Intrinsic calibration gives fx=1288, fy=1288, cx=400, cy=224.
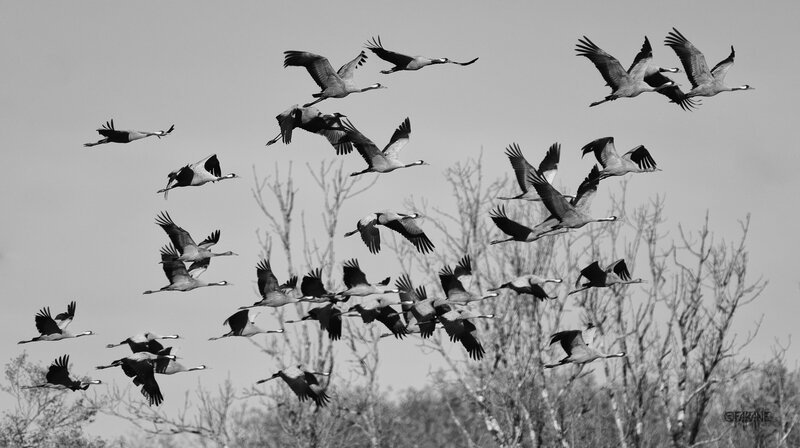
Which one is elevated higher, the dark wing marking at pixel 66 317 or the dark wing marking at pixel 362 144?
the dark wing marking at pixel 362 144

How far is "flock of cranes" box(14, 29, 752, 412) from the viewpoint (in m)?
17.2

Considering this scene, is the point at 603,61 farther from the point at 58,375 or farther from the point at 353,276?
the point at 58,375

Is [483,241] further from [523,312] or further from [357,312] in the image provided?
[357,312]

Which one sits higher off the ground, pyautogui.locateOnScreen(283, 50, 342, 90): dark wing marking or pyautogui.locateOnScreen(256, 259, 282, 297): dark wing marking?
pyautogui.locateOnScreen(283, 50, 342, 90): dark wing marking

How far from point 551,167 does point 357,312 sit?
3.70 meters

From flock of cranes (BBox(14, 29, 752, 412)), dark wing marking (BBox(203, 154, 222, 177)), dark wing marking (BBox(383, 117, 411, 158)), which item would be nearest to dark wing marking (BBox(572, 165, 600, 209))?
flock of cranes (BBox(14, 29, 752, 412))

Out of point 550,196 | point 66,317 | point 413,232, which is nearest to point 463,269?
point 413,232

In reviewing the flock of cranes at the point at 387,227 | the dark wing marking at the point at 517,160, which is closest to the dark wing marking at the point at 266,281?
the flock of cranes at the point at 387,227

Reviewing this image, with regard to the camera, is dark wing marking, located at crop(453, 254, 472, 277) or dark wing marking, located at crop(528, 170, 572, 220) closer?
dark wing marking, located at crop(528, 170, 572, 220)

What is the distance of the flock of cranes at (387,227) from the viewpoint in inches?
679

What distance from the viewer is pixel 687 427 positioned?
29156 millimetres

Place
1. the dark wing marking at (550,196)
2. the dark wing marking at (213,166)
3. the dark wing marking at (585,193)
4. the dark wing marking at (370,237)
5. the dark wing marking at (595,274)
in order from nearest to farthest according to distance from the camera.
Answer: the dark wing marking at (550,196) < the dark wing marking at (585,193) < the dark wing marking at (595,274) < the dark wing marking at (370,237) < the dark wing marking at (213,166)

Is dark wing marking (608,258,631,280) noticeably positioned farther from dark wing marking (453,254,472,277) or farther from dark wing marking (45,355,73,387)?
dark wing marking (45,355,73,387)

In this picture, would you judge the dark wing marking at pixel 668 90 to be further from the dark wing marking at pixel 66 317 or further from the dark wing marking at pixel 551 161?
the dark wing marking at pixel 66 317
